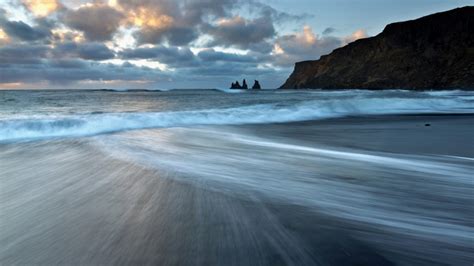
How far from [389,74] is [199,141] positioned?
257 ft

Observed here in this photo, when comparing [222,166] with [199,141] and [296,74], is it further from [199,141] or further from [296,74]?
[296,74]

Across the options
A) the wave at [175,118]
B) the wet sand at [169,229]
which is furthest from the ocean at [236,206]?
the wave at [175,118]

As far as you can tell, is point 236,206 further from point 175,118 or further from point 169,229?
point 175,118

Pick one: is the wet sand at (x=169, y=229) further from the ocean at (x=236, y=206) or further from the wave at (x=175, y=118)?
the wave at (x=175, y=118)

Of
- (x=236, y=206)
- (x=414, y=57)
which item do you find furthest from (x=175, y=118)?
(x=414, y=57)

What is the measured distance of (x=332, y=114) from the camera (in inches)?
588

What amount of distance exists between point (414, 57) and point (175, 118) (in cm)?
7700

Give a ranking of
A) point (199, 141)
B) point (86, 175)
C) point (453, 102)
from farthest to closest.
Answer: point (453, 102) < point (199, 141) < point (86, 175)

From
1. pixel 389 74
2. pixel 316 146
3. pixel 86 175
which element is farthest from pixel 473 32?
pixel 86 175

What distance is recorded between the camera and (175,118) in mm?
11672

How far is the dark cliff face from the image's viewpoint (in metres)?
63.6

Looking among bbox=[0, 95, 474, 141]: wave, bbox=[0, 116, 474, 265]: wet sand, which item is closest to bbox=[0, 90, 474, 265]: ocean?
bbox=[0, 116, 474, 265]: wet sand

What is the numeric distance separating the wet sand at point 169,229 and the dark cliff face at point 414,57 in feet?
221

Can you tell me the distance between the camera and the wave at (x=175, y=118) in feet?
26.6
